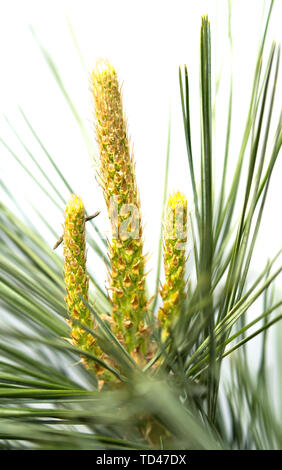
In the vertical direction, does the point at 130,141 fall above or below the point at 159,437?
above

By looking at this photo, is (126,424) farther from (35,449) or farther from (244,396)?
(244,396)

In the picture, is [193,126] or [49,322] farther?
[193,126]
